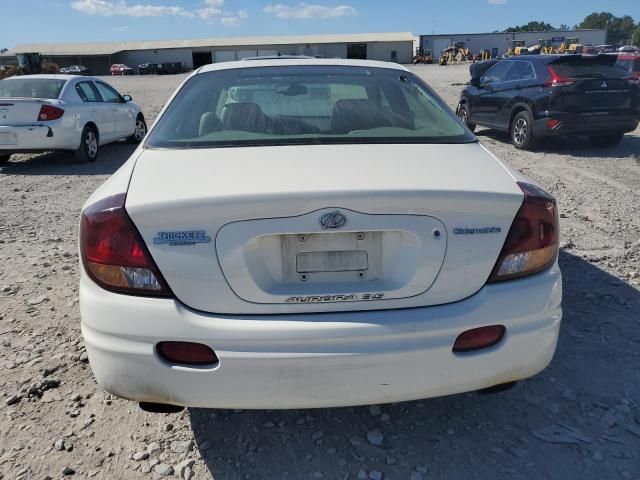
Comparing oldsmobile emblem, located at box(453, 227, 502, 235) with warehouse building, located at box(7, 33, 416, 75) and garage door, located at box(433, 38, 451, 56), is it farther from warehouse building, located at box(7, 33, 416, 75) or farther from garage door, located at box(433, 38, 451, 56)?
garage door, located at box(433, 38, 451, 56)

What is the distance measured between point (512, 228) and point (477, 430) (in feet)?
3.42

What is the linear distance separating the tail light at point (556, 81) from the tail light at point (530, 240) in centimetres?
782

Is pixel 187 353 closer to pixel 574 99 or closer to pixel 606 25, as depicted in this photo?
pixel 574 99

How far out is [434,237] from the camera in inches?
76.9

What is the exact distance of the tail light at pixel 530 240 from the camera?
203cm

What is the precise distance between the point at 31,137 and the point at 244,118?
7081 mm

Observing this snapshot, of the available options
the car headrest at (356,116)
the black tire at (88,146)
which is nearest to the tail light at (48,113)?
the black tire at (88,146)

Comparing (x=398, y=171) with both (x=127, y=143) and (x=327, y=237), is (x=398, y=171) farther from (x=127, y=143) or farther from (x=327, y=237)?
(x=127, y=143)

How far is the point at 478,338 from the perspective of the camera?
6.66 feet

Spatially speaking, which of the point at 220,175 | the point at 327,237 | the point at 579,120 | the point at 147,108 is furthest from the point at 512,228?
the point at 147,108

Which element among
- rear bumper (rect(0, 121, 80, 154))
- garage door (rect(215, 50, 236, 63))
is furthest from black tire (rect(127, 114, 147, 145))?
garage door (rect(215, 50, 236, 63))

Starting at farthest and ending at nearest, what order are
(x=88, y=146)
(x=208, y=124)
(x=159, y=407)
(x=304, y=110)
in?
(x=88, y=146)
(x=304, y=110)
(x=208, y=124)
(x=159, y=407)

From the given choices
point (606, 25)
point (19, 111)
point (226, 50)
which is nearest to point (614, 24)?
point (606, 25)

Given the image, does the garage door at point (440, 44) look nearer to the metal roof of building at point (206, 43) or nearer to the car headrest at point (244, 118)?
the metal roof of building at point (206, 43)
